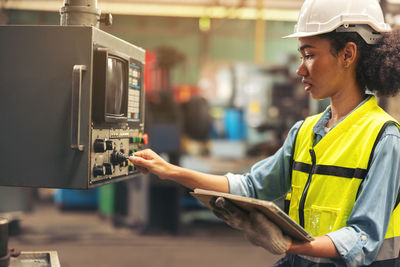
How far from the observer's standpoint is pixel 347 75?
1508mm

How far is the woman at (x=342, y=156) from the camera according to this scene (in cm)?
129

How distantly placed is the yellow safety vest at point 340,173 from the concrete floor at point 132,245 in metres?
3.23

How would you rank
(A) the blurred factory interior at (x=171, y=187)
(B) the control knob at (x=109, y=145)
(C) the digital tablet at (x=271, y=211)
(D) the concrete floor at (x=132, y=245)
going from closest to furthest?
(C) the digital tablet at (x=271, y=211) → (B) the control knob at (x=109, y=145) → (D) the concrete floor at (x=132, y=245) → (A) the blurred factory interior at (x=171, y=187)

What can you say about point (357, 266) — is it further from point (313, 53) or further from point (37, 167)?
point (37, 167)

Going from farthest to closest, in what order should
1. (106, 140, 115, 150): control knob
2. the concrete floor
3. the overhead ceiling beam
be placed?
the overhead ceiling beam
the concrete floor
(106, 140, 115, 150): control knob

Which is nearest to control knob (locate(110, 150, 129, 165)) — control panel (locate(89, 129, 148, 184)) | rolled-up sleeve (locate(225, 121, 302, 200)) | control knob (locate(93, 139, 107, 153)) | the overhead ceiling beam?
control panel (locate(89, 129, 148, 184))

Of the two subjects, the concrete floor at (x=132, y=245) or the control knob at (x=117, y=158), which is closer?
the control knob at (x=117, y=158)

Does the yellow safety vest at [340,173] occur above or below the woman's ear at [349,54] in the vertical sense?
below

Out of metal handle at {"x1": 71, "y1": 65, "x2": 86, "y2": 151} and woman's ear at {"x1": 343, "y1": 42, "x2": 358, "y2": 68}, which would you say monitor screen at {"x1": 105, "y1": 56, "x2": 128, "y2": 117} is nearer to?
metal handle at {"x1": 71, "y1": 65, "x2": 86, "y2": 151}

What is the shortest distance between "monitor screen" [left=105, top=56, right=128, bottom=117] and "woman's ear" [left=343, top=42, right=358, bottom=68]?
27.8 inches

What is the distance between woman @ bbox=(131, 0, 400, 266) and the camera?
4.25ft

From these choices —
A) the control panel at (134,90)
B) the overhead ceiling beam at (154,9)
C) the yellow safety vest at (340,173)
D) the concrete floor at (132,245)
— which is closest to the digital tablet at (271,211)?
the yellow safety vest at (340,173)

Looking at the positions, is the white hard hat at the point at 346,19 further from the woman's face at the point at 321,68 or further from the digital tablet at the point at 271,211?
the digital tablet at the point at 271,211

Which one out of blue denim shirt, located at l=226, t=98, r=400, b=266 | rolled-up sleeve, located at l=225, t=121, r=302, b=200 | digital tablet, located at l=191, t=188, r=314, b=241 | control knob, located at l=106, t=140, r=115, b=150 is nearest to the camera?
digital tablet, located at l=191, t=188, r=314, b=241
